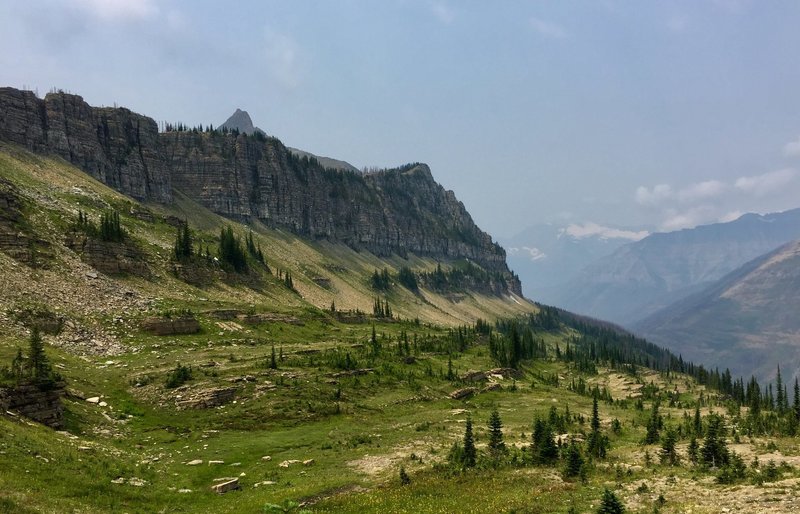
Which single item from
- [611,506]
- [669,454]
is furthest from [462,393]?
[611,506]

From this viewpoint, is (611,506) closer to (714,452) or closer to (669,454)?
(714,452)

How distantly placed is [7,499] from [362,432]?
38219mm

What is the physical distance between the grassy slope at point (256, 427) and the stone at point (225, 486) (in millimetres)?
541

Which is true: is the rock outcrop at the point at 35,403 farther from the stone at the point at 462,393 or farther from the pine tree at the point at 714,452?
the stone at the point at 462,393

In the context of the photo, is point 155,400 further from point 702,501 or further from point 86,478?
point 702,501

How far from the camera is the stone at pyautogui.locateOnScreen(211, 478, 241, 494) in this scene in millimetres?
36656

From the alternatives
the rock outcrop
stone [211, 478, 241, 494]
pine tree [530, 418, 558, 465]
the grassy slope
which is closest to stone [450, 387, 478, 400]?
the grassy slope

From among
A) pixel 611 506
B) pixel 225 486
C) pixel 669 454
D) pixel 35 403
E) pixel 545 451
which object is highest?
pixel 35 403

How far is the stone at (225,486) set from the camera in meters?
36.7

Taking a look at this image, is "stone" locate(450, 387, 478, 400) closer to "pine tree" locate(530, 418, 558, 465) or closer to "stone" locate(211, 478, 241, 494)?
"pine tree" locate(530, 418, 558, 465)

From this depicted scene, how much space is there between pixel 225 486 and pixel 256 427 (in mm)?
20612

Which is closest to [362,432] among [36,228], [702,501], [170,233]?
[702,501]

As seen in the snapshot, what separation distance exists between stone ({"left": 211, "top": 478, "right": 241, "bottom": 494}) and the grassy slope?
54 centimetres

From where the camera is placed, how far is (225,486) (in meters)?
37.0
